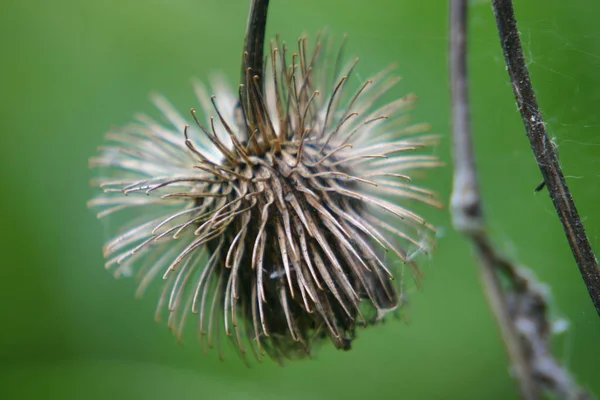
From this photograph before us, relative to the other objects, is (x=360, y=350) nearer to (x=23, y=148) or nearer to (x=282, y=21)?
(x=282, y=21)

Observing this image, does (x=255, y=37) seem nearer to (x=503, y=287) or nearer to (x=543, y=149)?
(x=543, y=149)

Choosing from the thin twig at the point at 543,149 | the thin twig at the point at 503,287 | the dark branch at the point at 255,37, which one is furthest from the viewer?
the dark branch at the point at 255,37

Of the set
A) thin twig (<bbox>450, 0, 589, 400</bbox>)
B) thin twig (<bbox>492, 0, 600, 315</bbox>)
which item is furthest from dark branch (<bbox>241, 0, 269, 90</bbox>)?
thin twig (<bbox>450, 0, 589, 400</bbox>)

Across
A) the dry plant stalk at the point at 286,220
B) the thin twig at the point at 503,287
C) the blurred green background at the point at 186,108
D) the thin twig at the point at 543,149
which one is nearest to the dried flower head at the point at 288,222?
the dry plant stalk at the point at 286,220

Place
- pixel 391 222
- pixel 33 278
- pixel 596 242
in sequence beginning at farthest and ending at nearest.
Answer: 1. pixel 33 278
2. pixel 596 242
3. pixel 391 222

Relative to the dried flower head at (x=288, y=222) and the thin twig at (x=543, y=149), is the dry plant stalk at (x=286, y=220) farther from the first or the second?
the thin twig at (x=543, y=149)

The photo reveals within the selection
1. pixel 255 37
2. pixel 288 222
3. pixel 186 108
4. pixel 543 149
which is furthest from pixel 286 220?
pixel 186 108

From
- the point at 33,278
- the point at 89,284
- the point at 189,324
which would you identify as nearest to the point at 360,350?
the point at 189,324
